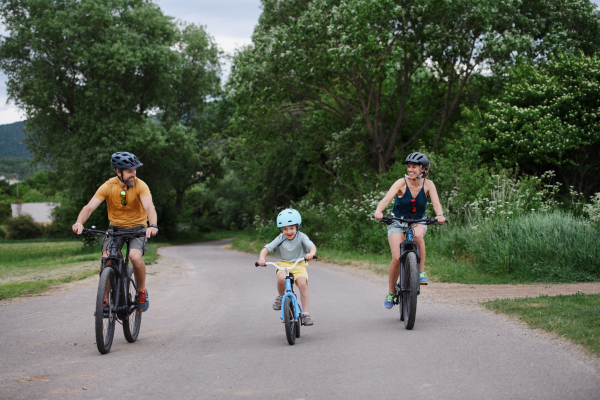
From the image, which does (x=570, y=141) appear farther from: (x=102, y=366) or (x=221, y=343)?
(x=102, y=366)

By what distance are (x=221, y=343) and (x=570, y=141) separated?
53.0ft

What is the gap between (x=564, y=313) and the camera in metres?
7.07

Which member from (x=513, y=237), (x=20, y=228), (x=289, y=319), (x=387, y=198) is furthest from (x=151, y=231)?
(x=20, y=228)

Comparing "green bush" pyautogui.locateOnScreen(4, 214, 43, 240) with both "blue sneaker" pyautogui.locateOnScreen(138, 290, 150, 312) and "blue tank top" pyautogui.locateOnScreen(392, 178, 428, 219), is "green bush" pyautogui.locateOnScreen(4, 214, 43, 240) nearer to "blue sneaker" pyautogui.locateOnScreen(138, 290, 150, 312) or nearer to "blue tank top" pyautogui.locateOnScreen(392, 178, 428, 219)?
"blue sneaker" pyautogui.locateOnScreen(138, 290, 150, 312)

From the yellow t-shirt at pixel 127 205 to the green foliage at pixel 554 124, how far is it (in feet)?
49.1

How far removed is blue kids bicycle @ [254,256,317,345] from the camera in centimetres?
610

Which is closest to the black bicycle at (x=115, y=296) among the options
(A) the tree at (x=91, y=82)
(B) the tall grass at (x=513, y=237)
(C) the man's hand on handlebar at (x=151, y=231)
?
(C) the man's hand on handlebar at (x=151, y=231)

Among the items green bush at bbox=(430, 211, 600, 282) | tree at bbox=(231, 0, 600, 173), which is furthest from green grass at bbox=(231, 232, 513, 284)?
tree at bbox=(231, 0, 600, 173)

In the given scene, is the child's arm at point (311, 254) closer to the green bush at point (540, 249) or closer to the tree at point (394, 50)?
the green bush at point (540, 249)

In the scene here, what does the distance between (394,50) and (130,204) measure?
16.4 metres

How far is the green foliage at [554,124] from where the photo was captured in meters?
18.9

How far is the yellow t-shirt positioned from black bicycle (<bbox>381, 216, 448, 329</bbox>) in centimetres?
291

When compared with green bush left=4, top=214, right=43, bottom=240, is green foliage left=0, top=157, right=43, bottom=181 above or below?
above

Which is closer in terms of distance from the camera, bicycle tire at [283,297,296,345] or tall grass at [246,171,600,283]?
bicycle tire at [283,297,296,345]
